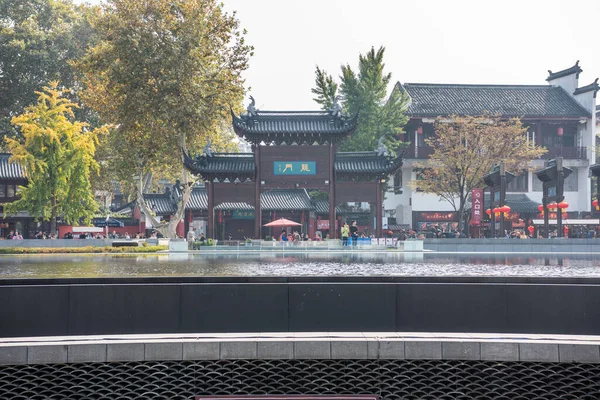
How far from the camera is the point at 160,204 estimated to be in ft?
180

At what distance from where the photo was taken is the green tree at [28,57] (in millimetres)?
55656

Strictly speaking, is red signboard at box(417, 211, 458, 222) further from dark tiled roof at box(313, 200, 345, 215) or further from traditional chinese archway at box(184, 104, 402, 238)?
traditional chinese archway at box(184, 104, 402, 238)

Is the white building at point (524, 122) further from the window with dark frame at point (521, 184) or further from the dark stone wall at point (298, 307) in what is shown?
the dark stone wall at point (298, 307)

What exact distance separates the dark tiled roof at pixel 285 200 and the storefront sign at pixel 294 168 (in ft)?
39.0

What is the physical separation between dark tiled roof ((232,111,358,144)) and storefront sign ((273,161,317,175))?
5.20 ft

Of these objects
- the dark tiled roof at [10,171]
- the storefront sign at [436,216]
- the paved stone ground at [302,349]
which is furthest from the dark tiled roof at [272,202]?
the paved stone ground at [302,349]

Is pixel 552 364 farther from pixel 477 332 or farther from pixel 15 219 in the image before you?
pixel 15 219

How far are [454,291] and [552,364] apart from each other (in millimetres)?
1621

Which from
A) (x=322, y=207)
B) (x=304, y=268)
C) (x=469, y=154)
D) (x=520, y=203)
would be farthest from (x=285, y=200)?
(x=304, y=268)

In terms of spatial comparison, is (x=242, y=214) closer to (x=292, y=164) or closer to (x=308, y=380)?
(x=292, y=164)

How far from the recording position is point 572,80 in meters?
60.0

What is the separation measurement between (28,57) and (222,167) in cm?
2400

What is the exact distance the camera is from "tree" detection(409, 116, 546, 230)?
49.2 metres

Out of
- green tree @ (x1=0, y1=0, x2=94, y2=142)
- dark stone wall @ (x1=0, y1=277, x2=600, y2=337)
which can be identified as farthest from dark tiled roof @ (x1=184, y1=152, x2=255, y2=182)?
dark stone wall @ (x1=0, y1=277, x2=600, y2=337)
